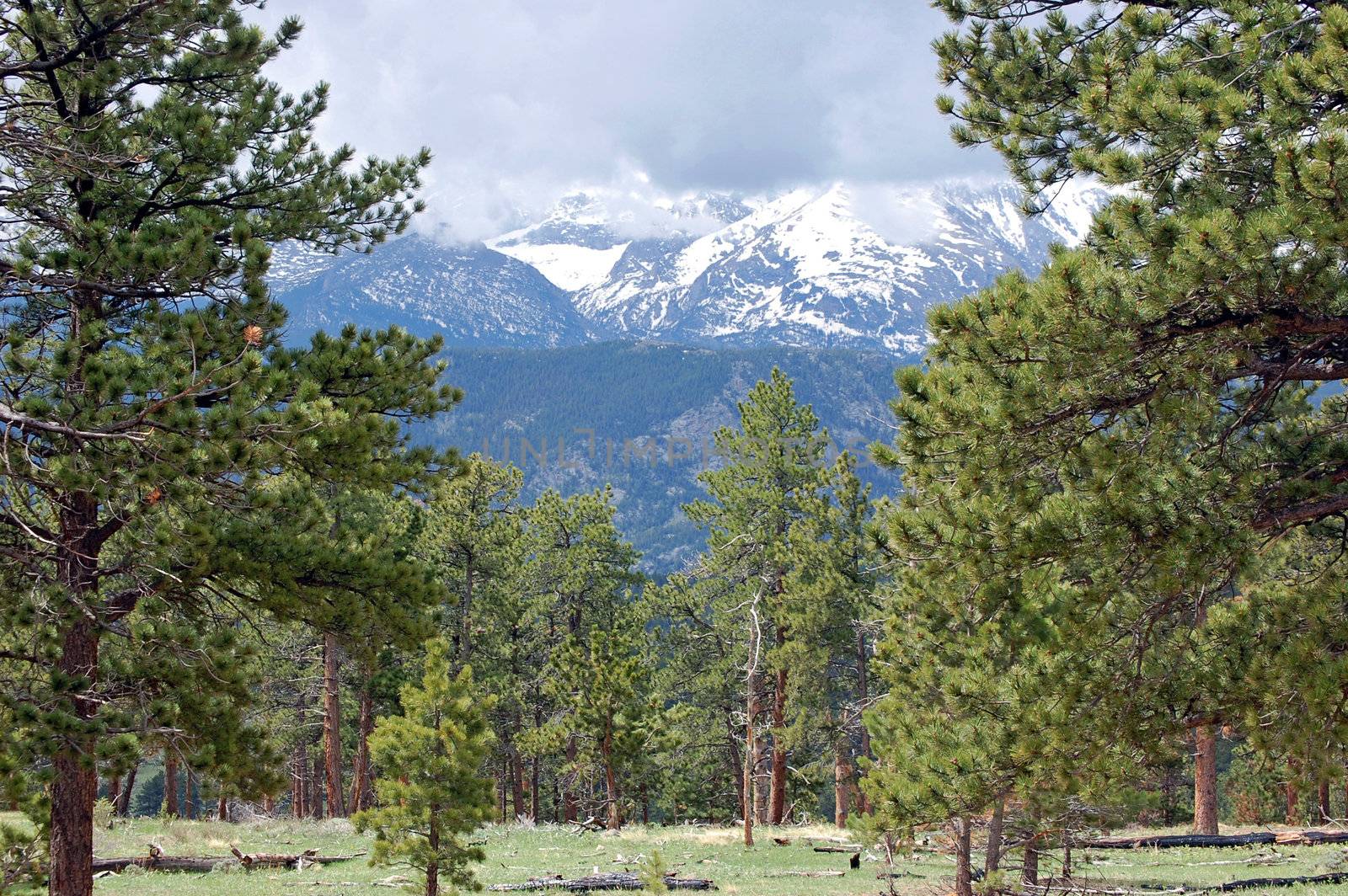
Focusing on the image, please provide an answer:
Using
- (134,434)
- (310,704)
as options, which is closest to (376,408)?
(134,434)

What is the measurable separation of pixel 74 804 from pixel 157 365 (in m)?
3.84

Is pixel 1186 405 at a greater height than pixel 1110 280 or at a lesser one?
lesser

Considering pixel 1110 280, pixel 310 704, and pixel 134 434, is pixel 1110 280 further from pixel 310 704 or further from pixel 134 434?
pixel 310 704

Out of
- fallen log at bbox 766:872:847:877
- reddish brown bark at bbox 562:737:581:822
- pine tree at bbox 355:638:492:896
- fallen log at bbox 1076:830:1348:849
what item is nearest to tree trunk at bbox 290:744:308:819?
reddish brown bark at bbox 562:737:581:822

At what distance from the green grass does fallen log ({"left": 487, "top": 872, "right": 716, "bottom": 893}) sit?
0.46 m

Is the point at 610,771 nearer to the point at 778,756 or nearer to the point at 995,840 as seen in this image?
the point at 778,756

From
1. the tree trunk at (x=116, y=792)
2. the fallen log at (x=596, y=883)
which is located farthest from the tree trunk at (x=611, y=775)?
the tree trunk at (x=116, y=792)

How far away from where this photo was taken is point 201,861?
58.2ft

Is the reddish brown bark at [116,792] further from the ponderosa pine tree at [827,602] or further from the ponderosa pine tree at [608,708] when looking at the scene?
the ponderosa pine tree at [827,602]

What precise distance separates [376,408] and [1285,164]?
747 cm

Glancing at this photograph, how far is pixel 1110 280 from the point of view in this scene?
5484mm

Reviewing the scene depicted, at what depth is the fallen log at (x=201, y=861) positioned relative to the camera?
16875 mm

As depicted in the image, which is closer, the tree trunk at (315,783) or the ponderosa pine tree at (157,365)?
the ponderosa pine tree at (157,365)

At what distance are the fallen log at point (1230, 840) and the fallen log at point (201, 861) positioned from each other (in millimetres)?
15176
